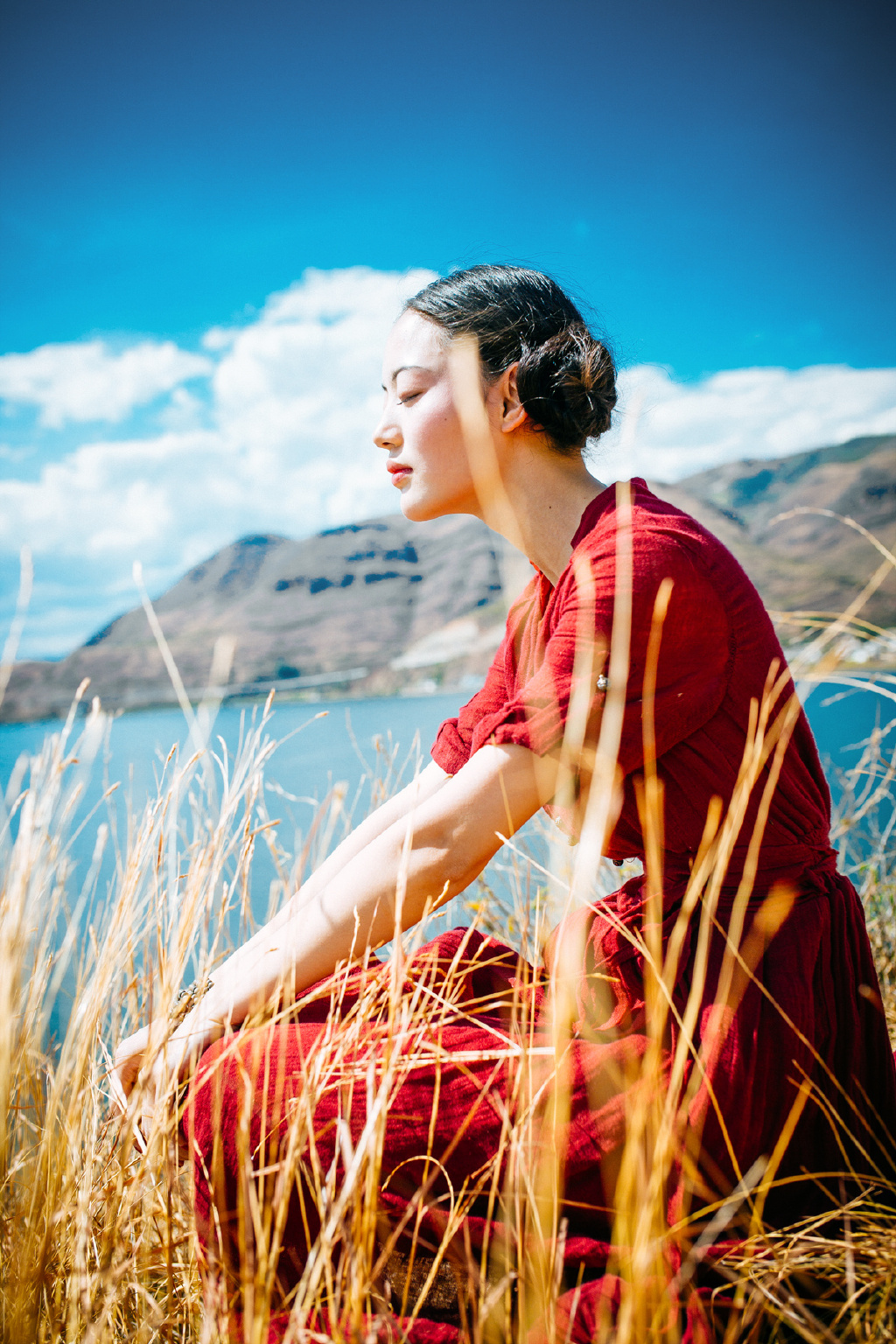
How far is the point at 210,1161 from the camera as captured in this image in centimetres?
82

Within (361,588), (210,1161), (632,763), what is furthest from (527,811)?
(361,588)

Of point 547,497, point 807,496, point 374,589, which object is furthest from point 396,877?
point 807,496

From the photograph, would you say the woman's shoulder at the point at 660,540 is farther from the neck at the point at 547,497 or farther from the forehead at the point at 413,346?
the forehead at the point at 413,346

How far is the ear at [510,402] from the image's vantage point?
3.96 ft

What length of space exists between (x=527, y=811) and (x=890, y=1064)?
0.57 m

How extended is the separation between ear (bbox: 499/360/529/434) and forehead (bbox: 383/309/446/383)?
110mm

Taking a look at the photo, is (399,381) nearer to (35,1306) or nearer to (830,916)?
(830,916)

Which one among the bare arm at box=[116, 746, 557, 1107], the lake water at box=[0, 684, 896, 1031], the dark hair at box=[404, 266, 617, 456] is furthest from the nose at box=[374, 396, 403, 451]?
the bare arm at box=[116, 746, 557, 1107]

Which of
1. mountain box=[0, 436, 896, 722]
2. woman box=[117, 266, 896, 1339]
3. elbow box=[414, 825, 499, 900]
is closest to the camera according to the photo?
woman box=[117, 266, 896, 1339]

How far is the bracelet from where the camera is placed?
969 mm

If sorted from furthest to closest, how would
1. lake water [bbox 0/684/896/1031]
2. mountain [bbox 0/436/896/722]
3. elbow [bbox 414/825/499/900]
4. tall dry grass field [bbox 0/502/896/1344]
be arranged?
mountain [bbox 0/436/896/722] < lake water [bbox 0/684/896/1031] < elbow [bbox 414/825/499/900] < tall dry grass field [bbox 0/502/896/1344]

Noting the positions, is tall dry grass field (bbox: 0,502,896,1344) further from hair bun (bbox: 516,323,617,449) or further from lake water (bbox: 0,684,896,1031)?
hair bun (bbox: 516,323,617,449)

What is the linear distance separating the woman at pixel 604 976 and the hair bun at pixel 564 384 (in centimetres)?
22

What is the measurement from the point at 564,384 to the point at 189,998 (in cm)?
115
